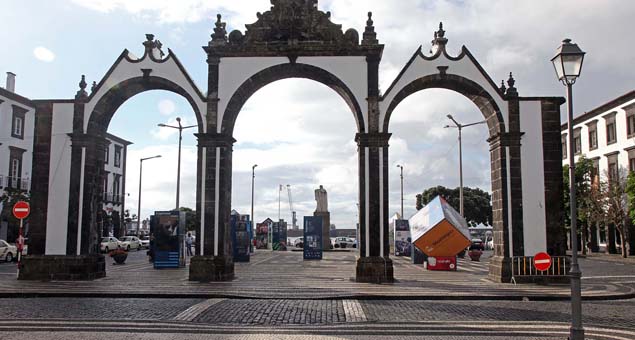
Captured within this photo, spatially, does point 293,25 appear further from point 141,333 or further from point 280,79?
point 141,333

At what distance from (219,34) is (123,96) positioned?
3.98 metres

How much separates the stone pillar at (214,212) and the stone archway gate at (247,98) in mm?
32

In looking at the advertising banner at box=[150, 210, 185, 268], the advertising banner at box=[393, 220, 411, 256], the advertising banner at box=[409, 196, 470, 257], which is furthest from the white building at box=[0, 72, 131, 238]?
the advertising banner at box=[409, 196, 470, 257]

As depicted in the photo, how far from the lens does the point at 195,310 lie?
453 inches

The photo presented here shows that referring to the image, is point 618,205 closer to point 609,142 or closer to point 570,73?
point 609,142

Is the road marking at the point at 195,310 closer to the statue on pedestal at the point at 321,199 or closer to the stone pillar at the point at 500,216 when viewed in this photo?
the stone pillar at the point at 500,216

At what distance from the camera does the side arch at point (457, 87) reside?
1755 centimetres

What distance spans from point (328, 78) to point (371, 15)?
2.40m

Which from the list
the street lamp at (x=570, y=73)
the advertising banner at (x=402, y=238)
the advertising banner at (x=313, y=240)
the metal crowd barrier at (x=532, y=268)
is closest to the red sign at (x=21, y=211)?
the metal crowd barrier at (x=532, y=268)

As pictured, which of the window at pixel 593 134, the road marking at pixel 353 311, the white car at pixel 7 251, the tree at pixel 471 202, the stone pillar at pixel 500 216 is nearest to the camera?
the road marking at pixel 353 311

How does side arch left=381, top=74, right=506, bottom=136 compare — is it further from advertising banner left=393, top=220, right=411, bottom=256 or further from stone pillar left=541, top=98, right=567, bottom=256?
advertising banner left=393, top=220, right=411, bottom=256

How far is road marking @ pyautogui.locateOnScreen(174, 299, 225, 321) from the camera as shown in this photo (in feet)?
34.8

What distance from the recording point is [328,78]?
Result: 59.0 feet

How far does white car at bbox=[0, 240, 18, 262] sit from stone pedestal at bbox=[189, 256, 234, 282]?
1574cm
